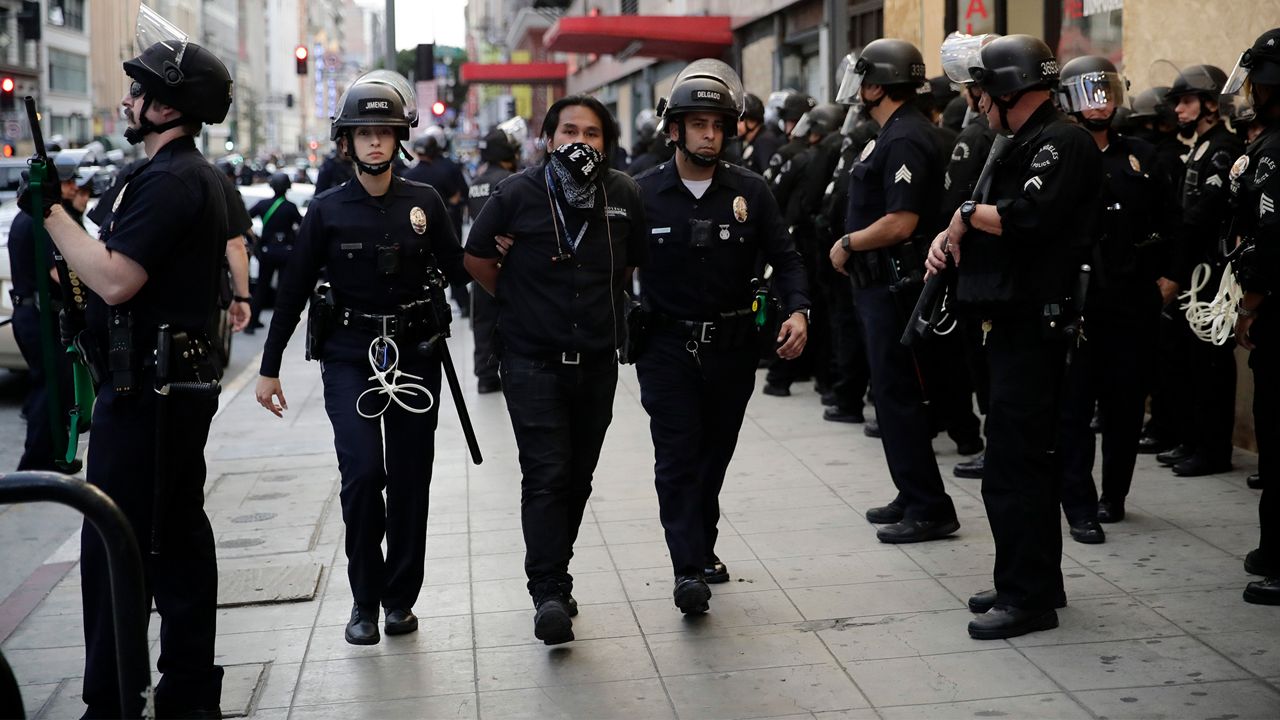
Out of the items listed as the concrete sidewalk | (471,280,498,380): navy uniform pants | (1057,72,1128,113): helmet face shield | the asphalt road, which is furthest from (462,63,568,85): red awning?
(1057,72,1128,113): helmet face shield

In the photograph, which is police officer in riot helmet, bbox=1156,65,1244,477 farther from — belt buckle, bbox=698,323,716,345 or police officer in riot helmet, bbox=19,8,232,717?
police officer in riot helmet, bbox=19,8,232,717

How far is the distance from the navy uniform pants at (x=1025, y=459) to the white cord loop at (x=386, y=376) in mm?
2075

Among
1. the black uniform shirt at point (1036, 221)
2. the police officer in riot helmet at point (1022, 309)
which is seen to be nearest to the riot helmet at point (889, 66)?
the police officer in riot helmet at point (1022, 309)

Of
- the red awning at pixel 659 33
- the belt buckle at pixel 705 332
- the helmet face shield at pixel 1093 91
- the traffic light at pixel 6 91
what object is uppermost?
the red awning at pixel 659 33

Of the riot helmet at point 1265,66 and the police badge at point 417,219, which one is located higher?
the riot helmet at point 1265,66

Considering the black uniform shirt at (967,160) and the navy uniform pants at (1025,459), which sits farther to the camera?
the black uniform shirt at (967,160)

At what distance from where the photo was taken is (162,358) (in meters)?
4.54

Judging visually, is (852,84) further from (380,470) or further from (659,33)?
(659,33)

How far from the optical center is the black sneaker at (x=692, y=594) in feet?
18.6

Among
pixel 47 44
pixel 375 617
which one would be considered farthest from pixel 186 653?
pixel 47 44

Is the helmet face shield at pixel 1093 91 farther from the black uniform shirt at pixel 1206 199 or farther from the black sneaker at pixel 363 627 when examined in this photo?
the black sneaker at pixel 363 627

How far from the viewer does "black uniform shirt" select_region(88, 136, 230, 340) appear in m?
4.46

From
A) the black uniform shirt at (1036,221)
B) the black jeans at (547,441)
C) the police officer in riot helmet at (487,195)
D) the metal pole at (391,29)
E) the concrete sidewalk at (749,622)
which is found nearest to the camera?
the concrete sidewalk at (749,622)

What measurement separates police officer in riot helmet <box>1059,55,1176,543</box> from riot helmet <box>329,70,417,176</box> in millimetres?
2914
